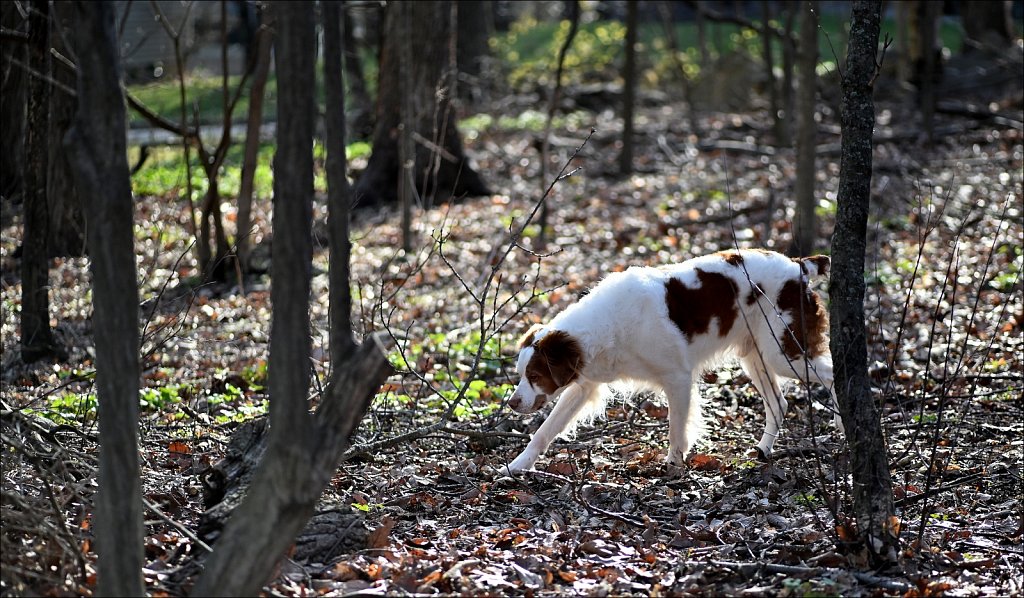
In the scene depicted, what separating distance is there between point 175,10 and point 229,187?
10.2ft

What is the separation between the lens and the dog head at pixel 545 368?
6613mm

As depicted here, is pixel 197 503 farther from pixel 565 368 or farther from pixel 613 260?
pixel 613 260

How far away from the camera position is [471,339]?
9891 mm

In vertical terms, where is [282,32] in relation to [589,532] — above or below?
above

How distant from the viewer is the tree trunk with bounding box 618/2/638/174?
16312 mm

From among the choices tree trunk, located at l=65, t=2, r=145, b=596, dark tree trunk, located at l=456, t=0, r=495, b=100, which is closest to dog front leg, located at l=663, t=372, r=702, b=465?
tree trunk, located at l=65, t=2, r=145, b=596

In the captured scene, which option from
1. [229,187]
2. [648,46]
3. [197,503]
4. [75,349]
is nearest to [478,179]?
[229,187]

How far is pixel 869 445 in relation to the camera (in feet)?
15.8

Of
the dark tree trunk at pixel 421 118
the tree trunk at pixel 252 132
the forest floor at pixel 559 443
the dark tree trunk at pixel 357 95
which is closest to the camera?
the forest floor at pixel 559 443

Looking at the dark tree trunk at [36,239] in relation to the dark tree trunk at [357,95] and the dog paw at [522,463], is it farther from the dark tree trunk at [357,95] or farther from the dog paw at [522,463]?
the dark tree trunk at [357,95]

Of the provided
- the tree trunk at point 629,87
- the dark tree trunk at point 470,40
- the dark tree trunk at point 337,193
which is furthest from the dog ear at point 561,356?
the dark tree trunk at point 470,40

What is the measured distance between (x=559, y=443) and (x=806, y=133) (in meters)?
5.90

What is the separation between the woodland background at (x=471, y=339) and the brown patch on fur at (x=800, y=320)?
22.0 inches

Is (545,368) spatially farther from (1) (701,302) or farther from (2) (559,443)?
(1) (701,302)
